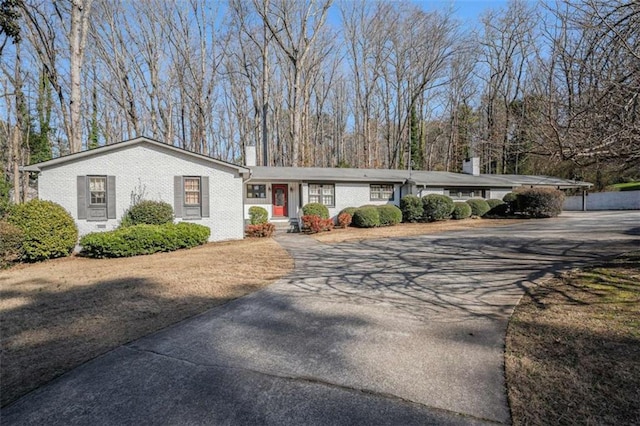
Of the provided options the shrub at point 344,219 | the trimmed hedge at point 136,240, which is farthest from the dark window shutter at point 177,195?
the shrub at point 344,219

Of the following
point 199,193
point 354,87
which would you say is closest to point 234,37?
point 354,87

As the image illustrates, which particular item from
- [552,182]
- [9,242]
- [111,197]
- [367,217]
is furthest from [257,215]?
[552,182]

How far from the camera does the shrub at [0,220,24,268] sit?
9164 millimetres

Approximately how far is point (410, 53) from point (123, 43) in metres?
23.1

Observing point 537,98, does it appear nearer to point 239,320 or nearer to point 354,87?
point 239,320

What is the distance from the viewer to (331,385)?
2.80 meters

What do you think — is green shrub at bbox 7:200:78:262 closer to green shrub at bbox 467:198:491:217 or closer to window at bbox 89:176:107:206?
window at bbox 89:176:107:206

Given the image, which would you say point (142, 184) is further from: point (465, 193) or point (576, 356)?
point (465, 193)

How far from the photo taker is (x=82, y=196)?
12.1 meters

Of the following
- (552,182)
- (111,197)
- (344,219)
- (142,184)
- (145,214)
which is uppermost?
(552,182)

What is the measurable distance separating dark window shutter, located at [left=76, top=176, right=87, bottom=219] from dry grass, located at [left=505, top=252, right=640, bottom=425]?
45.6 ft

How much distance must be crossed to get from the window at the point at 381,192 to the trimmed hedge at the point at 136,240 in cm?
1058

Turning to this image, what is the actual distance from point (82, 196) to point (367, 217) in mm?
12200

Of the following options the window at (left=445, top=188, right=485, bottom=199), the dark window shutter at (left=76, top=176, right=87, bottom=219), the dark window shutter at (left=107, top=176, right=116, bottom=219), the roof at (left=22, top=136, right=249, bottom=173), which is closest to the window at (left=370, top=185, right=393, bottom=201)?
the window at (left=445, top=188, right=485, bottom=199)
